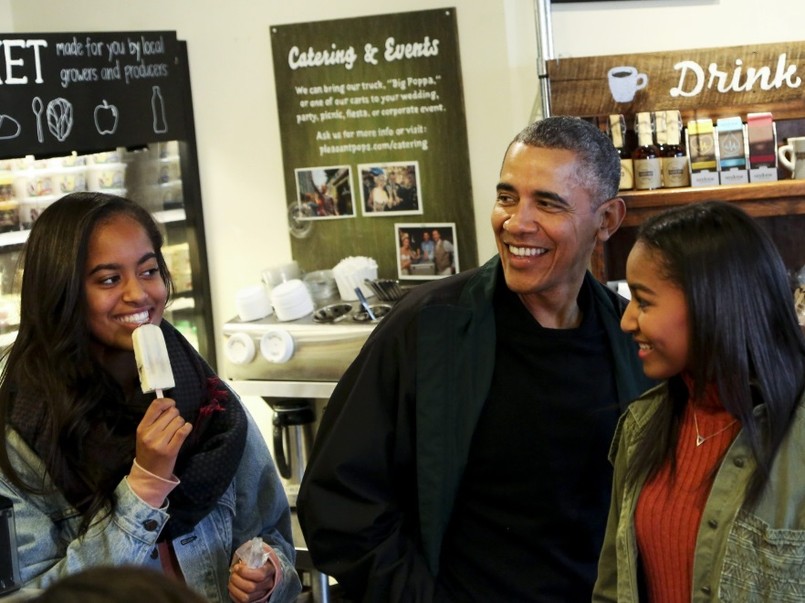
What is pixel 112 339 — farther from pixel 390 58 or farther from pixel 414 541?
pixel 390 58

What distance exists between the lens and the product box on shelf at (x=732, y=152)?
3.43m

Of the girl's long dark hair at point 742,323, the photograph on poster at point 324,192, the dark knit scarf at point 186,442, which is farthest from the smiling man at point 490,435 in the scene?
the photograph on poster at point 324,192

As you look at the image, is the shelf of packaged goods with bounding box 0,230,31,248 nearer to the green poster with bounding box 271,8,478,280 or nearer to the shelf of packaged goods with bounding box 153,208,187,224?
the shelf of packaged goods with bounding box 153,208,187,224

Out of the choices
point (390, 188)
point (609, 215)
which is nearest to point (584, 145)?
point (609, 215)

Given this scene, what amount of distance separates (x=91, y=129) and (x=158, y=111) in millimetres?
347

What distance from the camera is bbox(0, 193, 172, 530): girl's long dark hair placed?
191 cm

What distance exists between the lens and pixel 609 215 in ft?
6.97

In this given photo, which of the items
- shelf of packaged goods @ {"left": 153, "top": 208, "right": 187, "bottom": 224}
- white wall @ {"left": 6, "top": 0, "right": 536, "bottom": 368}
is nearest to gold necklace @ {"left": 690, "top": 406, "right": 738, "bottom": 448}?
white wall @ {"left": 6, "top": 0, "right": 536, "bottom": 368}

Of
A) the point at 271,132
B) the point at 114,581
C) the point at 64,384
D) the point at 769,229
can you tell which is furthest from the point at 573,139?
the point at 271,132

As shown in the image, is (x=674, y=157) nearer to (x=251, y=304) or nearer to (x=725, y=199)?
(x=725, y=199)

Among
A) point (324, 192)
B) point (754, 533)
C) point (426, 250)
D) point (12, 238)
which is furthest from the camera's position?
point (324, 192)

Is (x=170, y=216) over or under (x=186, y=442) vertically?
over

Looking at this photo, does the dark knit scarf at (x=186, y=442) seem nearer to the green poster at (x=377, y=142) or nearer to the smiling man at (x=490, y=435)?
the smiling man at (x=490, y=435)

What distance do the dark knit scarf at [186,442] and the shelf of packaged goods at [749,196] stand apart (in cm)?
165
